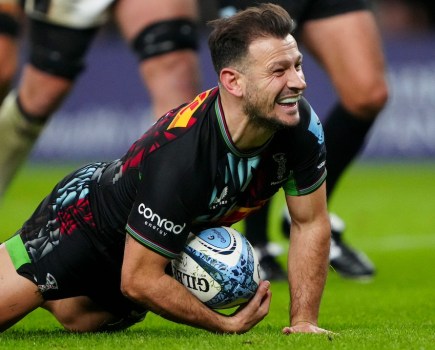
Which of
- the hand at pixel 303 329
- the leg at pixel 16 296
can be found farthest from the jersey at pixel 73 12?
the hand at pixel 303 329

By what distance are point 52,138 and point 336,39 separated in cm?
1029

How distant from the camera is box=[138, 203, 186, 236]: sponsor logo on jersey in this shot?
4.62 metres

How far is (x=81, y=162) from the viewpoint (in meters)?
16.3

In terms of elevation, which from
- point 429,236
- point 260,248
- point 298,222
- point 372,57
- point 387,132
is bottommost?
point 387,132

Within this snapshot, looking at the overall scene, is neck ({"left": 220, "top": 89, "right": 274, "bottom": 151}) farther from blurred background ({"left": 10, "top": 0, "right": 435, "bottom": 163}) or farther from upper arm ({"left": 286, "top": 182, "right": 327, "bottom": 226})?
blurred background ({"left": 10, "top": 0, "right": 435, "bottom": 163})

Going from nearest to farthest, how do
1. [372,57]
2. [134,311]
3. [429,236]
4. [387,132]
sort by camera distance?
[134,311] → [372,57] → [429,236] → [387,132]

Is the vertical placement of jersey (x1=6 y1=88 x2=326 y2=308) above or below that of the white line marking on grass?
above

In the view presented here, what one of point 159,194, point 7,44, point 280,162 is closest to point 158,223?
point 159,194

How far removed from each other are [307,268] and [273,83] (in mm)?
819

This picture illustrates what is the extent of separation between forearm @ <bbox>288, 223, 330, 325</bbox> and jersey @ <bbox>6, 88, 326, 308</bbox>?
185 millimetres

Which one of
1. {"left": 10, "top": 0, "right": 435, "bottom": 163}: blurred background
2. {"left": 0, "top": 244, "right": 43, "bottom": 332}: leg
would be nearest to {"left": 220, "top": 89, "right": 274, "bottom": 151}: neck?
{"left": 0, "top": 244, "right": 43, "bottom": 332}: leg

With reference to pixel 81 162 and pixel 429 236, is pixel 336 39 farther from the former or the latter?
pixel 81 162

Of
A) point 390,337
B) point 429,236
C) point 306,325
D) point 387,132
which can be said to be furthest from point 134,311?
point 387,132

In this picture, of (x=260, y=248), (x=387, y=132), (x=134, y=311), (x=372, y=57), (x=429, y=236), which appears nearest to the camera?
(x=134, y=311)
